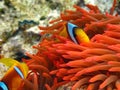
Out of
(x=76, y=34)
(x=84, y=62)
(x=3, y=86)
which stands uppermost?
(x=76, y=34)

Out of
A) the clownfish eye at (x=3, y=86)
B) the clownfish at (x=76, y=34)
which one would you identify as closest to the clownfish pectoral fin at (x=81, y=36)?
the clownfish at (x=76, y=34)

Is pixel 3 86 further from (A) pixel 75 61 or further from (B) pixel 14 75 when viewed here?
(A) pixel 75 61

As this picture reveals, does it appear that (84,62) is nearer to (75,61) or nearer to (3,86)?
(75,61)

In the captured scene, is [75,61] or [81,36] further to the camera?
[81,36]

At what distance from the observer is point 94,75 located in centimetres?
269

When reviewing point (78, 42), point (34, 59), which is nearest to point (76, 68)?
point (78, 42)

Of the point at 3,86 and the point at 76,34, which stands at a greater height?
the point at 76,34

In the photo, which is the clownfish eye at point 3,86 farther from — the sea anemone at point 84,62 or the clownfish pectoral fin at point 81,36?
the clownfish pectoral fin at point 81,36

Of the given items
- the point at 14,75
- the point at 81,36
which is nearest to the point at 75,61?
the point at 81,36

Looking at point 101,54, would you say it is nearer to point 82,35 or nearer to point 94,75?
point 94,75

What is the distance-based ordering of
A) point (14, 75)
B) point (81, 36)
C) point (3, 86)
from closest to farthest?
A: point (3, 86) < point (14, 75) < point (81, 36)

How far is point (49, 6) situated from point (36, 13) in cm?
22

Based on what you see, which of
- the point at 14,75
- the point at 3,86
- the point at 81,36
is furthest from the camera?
the point at 81,36

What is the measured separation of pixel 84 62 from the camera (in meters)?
2.64
